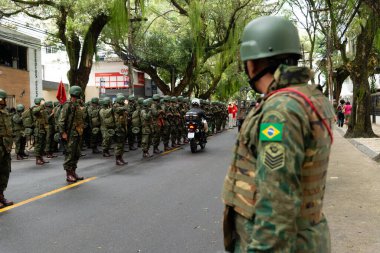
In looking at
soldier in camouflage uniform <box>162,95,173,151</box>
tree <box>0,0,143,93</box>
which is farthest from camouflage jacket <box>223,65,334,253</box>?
tree <box>0,0,143,93</box>

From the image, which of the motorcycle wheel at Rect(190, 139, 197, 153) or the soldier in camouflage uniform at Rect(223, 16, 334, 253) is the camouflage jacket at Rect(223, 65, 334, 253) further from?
the motorcycle wheel at Rect(190, 139, 197, 153)

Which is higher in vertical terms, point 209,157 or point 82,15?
point 82,15

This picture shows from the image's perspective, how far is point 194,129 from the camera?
14016mm

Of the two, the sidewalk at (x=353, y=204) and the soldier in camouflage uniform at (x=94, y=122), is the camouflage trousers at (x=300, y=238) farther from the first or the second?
the soldier in camouflage uniform at (x=94, y=122)

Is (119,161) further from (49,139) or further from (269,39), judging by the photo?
(269,39)

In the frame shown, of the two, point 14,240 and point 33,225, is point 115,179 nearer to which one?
point 33,225

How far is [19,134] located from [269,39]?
13059 millimetres

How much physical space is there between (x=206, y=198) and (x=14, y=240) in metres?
3.07

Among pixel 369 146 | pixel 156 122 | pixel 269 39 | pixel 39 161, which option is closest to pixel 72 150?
pixel 39 161

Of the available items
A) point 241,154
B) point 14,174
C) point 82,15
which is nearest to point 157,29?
point 82,15

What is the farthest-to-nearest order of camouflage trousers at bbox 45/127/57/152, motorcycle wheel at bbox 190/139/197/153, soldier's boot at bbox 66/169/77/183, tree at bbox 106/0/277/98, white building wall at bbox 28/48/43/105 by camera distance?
tree at bbox 106/0/277/98 < white building wall at bbox 28/48/43/105 < motorcycle wheel at bbox 190/139/197/153 < camouflage trousers at bbox 45/127/57/152 < soldier's boot at bbox 66/169/77/183

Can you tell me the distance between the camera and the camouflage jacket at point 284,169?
1.77 m

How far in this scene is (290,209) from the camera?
69.6 inches

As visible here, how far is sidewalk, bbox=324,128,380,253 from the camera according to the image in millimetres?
4792
